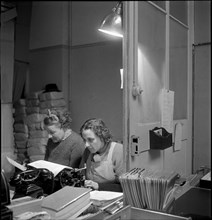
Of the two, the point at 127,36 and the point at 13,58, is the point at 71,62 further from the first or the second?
the point at 127,36

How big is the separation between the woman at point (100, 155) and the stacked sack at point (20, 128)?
59 cm

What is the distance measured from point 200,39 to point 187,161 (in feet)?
3.10

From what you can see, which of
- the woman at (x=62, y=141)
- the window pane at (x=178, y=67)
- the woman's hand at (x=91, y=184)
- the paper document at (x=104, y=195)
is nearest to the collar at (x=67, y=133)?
the woman at (x=62, y=141)

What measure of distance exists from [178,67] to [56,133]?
989mm

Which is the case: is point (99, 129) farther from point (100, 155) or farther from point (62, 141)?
point (62, 141)

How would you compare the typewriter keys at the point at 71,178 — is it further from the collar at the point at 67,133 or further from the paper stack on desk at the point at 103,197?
the collar at the point at 67,133

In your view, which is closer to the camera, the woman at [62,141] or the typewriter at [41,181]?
the typewriter at [41,181]

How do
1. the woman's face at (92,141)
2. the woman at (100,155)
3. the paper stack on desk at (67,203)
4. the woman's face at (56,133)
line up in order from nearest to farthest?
the paper stack on desk at (67,203) < the woman at (100,155) < the woman's face at (92,141) < the woman's face at (56,133)

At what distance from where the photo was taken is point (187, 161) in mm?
2115

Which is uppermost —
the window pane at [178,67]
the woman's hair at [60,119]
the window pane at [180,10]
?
the window pane at [180,10]

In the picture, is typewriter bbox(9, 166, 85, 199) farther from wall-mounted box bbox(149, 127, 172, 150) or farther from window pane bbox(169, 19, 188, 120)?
window pane bbox(169, 19, 188, 120)

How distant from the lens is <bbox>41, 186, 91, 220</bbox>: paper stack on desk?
1.02 meters

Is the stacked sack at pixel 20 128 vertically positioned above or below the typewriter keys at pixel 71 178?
above

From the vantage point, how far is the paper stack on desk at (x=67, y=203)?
1018 millimetres
